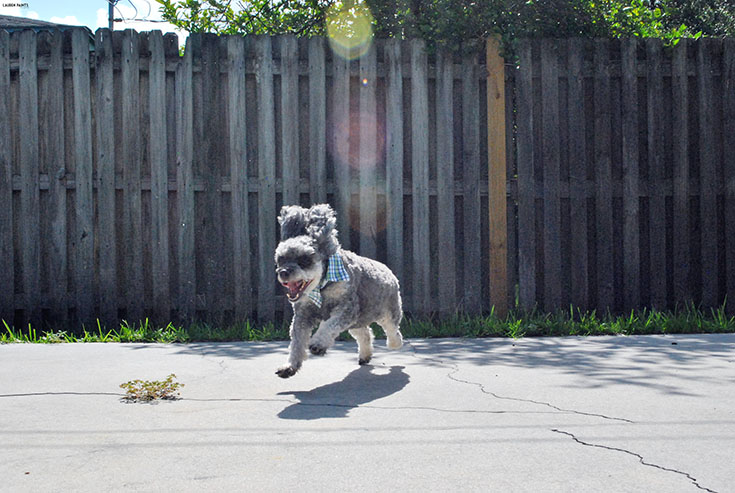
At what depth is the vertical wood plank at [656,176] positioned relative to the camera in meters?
7.93

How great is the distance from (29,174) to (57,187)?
1.02ft

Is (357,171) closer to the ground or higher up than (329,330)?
higher up

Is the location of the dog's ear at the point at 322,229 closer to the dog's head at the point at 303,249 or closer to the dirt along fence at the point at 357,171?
the dog's head at the point at 303,249

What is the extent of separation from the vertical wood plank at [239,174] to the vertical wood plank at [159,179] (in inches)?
25.4

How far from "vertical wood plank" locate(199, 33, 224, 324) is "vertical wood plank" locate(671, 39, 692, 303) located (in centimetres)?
452

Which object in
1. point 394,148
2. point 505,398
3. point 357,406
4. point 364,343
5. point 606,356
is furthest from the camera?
point 394,148

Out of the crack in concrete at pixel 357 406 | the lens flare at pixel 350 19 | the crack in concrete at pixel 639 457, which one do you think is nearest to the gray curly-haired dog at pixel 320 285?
the crack in concrete at pixel 357 406

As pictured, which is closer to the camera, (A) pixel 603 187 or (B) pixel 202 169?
(B) pixel 202 169

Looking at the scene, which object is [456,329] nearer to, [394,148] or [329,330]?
[394,148]

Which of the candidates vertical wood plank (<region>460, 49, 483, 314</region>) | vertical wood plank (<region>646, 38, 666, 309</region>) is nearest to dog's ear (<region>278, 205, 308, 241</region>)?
vertical wood plank (<region>460, 49, 483, 314</region>)

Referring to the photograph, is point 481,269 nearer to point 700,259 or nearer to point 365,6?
point 700,259

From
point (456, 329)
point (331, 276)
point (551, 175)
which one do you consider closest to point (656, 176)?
point (551, 175)

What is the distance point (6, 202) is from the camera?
7.75 metres

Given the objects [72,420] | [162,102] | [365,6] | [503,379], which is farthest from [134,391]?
[365,6]
